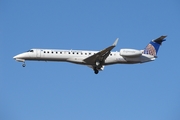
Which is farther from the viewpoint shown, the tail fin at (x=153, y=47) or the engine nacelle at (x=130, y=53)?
the tail fin at (x=153, y=47)

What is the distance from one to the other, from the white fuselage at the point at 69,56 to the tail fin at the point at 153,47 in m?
1.14

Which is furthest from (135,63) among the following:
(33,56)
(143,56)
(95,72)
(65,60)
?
(33,56)

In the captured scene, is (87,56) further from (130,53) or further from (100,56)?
(130,53)

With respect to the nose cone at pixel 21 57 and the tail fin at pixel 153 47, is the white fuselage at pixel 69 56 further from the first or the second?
the tail fin at pixel 153 47

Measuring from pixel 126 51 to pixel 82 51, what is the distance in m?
4.04

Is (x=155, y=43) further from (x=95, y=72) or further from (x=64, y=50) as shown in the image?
(x=64, y=50)

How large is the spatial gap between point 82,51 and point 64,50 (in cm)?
168

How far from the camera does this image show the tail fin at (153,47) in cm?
3888

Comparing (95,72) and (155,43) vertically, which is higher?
(155,43)

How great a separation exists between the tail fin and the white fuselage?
45.0 inches

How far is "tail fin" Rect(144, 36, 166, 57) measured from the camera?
38.9 m

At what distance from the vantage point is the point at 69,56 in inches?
1470

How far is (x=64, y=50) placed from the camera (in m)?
37.7

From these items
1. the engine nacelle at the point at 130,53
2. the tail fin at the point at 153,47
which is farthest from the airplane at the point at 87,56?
the tail fin at the point at 153,47
